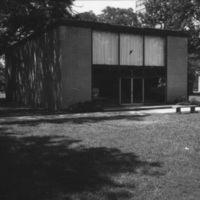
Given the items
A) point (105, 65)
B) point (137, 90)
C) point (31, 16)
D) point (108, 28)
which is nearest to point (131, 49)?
point (108, 28)

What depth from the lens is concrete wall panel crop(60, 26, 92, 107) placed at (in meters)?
21.0

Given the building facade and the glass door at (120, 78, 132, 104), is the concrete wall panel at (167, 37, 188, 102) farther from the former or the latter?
the glass door at (120, 78, 132, 104)

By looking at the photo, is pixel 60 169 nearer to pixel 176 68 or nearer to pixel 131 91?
pixel 131 91

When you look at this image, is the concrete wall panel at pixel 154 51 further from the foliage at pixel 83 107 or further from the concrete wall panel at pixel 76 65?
the foliage at pixel 83 107

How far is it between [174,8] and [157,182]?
1396 inches

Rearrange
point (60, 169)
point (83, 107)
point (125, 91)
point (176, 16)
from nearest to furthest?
point (60, 169) < point (83, 107) < point (125, 91) < point (176, 16)

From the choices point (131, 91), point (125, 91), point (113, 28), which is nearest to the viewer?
point (113, 28)

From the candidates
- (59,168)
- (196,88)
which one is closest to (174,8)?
(59,168)

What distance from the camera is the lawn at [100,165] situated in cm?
508

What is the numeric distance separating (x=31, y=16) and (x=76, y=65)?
864 cm

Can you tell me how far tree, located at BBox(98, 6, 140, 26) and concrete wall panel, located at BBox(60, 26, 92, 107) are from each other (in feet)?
93.4

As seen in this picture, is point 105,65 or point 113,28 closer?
point 105,65

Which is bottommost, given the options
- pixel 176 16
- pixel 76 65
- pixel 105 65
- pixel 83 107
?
pixel 83 107

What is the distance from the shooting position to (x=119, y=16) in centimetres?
5294
